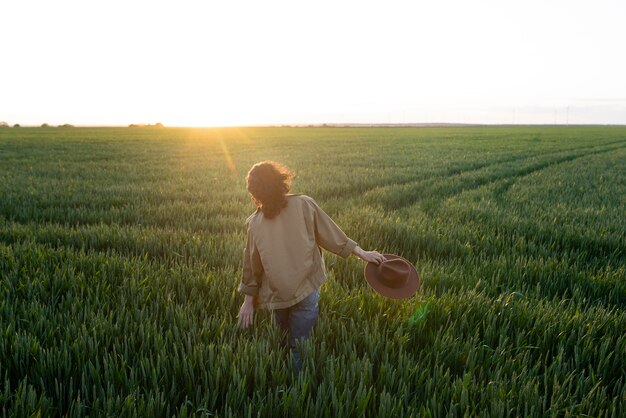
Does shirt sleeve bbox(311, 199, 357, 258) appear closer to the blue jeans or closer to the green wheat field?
the blue jeans

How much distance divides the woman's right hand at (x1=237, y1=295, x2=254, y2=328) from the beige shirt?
6 cm

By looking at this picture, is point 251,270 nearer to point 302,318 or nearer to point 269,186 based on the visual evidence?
point 302,318

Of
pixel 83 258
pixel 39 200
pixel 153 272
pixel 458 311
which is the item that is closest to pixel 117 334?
pixel 153 272

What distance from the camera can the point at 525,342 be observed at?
2.91m

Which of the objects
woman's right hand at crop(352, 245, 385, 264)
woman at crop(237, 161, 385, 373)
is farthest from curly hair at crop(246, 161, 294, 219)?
woman's right hand at crop(352, 245, 385, 264)

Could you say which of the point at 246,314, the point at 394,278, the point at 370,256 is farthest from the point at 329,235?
the point at 246,314

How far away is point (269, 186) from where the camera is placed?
2.80m

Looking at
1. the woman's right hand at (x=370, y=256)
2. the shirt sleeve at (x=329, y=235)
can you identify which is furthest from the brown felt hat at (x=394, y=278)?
the shirt sleeve at (x=329, y=235)

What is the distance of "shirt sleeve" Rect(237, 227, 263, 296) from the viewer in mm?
3004

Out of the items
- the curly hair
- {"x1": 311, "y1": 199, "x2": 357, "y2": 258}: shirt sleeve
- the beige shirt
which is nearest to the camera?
the curly hair

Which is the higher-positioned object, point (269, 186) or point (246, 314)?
point (269, 186)

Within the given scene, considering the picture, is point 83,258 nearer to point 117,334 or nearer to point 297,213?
point 117,334

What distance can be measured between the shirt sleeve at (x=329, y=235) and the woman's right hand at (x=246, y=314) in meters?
0.63

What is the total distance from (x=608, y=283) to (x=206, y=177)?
10265 mm
